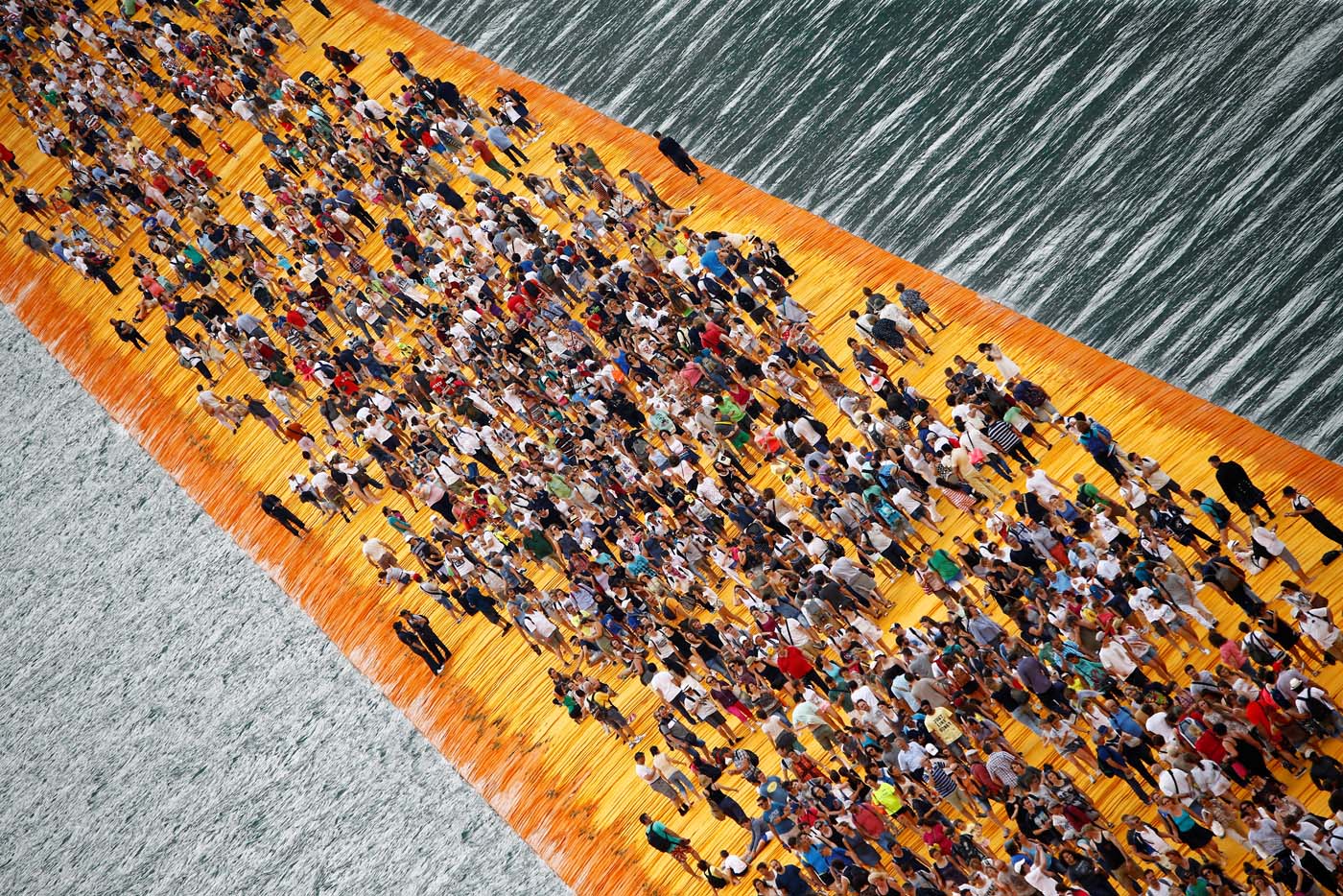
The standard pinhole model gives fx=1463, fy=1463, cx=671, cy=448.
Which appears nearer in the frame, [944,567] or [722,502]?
[944,567]

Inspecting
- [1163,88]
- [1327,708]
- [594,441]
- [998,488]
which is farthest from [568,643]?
[1163,88]

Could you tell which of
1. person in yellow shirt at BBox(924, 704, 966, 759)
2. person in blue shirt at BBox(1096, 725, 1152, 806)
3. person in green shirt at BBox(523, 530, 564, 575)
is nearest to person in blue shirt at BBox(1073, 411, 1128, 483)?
person in blue shirt at BBox(1096, 725, 1152, 806)

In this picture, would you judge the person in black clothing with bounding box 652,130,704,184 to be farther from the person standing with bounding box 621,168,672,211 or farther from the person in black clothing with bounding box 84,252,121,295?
the person in black clothing with bounding box 84,252,121,295

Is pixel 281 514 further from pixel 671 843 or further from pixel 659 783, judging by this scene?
pixel 671 843

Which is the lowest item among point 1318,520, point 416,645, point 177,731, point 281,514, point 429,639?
point 177,731

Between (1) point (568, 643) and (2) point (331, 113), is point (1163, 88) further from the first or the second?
(2) point (331, 113)

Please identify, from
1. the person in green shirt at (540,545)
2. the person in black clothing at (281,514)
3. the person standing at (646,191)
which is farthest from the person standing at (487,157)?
the person in green shirt at (540,545)

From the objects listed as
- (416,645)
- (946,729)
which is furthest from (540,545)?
(946,729)

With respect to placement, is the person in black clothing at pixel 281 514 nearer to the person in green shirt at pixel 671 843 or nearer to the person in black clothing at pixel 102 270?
the person in black clothing at pixel 102 270
